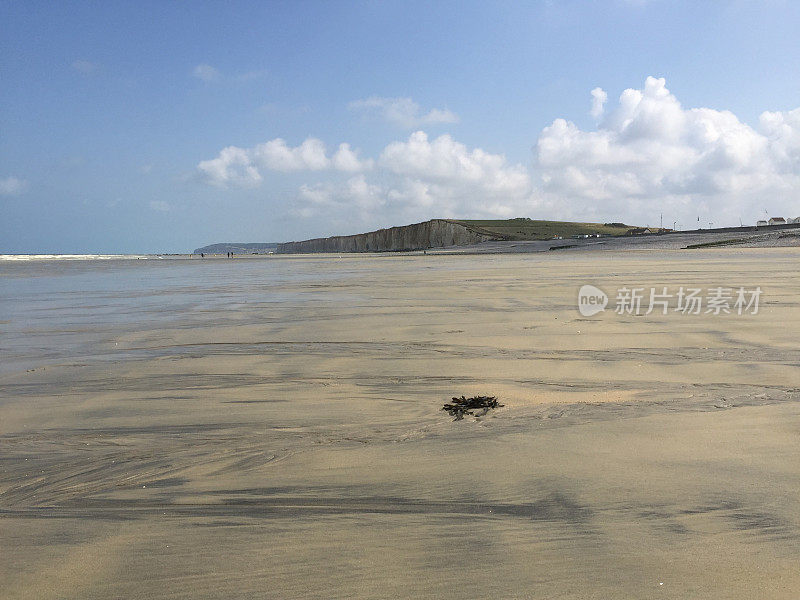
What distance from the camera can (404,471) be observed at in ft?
9.46

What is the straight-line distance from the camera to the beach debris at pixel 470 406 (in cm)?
387

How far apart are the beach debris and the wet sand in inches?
3.8

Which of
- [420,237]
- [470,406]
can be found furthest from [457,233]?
[470,406]

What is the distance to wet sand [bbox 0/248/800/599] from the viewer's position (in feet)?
6.64

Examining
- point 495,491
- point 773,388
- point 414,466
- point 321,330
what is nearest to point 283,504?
point 414,466

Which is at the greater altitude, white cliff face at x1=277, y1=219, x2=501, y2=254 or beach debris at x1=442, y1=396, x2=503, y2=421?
white cliff face at x1=277, y1=219, x2=501, y2=254

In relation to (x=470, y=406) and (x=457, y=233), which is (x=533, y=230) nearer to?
(x=457, y=233)

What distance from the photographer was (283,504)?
255cm

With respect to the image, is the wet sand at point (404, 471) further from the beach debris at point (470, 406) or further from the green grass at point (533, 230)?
the green grass at point (533, 230)

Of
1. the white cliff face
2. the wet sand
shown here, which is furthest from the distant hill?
the wet sand

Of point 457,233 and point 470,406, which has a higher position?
point 457,233

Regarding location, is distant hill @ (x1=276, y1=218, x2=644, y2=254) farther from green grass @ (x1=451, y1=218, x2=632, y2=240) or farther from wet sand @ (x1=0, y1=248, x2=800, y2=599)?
wet sand @ (x1=0, y1=248, x2=800, y2=599)

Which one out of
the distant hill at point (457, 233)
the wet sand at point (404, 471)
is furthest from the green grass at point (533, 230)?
the wet sand at point (404, 471)

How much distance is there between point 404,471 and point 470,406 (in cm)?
120
